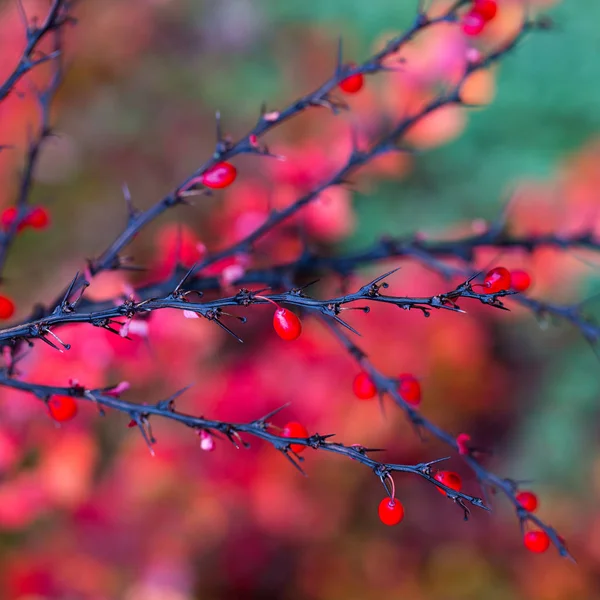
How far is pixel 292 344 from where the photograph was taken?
2.82m

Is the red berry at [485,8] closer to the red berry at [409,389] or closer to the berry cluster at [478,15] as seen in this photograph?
the berry cluster at [478,15]

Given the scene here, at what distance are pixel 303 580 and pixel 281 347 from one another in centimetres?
120

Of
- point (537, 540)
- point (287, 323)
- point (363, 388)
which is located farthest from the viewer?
point (363, 388)

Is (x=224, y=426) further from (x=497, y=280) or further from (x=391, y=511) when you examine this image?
(x=497, y=280)

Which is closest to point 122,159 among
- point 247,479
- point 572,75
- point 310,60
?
point 310,60

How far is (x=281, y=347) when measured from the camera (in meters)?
2.93

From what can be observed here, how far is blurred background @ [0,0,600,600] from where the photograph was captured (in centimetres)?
265

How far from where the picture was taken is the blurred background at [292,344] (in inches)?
104

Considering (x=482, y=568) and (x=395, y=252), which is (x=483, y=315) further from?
(x=395, y=252)

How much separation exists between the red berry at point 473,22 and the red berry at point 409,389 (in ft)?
1.96

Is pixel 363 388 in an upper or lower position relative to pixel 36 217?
lower

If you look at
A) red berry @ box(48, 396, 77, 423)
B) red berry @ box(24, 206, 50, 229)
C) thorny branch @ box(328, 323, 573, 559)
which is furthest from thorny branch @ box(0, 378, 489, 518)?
red berry @ box(24, 206, 50, 229)

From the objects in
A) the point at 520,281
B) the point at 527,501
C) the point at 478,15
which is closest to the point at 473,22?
the point at 478,15

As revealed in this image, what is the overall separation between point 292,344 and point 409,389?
185cm
